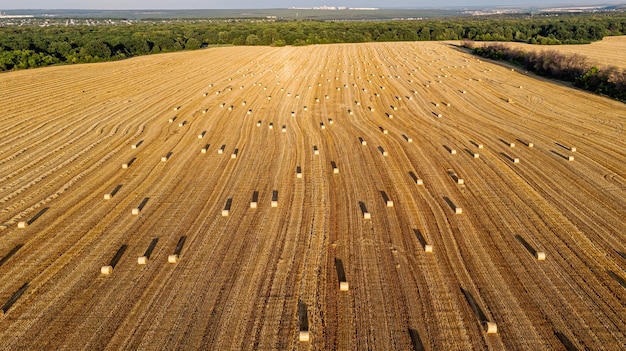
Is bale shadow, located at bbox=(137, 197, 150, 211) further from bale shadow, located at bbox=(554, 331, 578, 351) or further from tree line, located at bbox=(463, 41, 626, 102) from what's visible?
tree line, located at bbox=(463, 41, 626, 102)

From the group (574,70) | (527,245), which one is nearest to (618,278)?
(527,245)

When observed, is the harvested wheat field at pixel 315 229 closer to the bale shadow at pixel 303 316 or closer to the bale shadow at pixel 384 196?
the bale shadow at pixel 303 316

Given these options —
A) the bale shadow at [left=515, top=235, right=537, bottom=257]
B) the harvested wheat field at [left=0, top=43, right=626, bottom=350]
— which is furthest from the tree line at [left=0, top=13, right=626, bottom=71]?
the bale shadow at [left=515, top=235, right=537, bottom=257]

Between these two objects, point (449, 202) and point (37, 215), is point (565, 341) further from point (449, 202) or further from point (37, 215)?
point (37, 215)

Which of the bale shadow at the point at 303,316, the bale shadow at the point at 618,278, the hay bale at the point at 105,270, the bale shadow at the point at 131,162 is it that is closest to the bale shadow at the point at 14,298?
the hay bale at the point at 105,270

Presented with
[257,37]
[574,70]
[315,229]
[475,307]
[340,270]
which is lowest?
[475,307]
